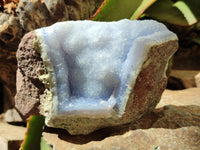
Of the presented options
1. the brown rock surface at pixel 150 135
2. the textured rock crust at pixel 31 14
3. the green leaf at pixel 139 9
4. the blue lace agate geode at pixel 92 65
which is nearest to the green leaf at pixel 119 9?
the green leaf at pixel 139 9

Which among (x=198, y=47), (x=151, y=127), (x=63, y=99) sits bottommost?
(x=198, y=47)

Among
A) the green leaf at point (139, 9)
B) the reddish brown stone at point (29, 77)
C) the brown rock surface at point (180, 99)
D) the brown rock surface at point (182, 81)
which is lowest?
the brown rock surface at point (182, 81)

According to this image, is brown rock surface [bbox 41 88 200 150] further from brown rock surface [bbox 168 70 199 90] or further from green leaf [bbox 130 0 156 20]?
brown rock surface [bbox 168 70 199 90]

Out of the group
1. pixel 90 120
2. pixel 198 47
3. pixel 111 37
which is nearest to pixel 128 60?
pixel 111 37

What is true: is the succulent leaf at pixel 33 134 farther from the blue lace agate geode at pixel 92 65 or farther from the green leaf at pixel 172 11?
the green leaf at pixel 172 11

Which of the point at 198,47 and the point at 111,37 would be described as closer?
the point at 111,37

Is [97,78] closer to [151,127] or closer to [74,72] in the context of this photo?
[74,72]

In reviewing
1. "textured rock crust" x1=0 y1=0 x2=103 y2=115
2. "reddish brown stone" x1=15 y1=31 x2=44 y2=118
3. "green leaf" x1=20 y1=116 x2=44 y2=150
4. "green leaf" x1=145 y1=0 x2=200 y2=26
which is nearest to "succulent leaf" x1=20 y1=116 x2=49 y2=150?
"green leaf" x1=20 y1=116 x2=44 y2=150
